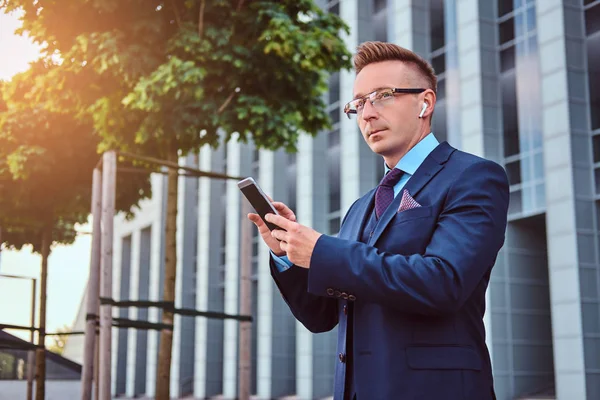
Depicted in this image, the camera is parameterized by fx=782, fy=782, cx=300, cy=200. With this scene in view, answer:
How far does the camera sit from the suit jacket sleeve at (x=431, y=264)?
6.90 ft

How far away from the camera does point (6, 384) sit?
13336mm

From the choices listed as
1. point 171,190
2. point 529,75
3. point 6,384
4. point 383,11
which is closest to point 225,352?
point 383,11

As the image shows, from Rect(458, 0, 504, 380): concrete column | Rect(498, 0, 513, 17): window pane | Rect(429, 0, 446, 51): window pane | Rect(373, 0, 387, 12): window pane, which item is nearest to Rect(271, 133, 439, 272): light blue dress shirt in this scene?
Rect(458, 0, 504, 380): concrete column

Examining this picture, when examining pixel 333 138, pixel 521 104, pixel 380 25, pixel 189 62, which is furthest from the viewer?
pixel 333 138

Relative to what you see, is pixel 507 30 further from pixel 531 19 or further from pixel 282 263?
pixel 282 263

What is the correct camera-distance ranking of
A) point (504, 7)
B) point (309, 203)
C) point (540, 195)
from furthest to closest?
point (309, 203)
point (504, 7)
point (540, 195)

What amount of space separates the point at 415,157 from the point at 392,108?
17 centimetres

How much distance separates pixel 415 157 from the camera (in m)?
2.50

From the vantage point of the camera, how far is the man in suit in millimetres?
2127

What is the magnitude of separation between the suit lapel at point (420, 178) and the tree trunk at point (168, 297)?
7017 millimetres

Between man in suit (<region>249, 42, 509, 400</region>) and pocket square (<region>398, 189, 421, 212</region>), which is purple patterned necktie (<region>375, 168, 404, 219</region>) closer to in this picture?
man in suit (<region>249, 42, 509, 400</region>)

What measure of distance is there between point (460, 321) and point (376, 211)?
1.50 ft

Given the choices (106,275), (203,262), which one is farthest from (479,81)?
(203,262)

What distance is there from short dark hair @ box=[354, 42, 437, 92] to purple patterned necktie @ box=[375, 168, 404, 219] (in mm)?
307
